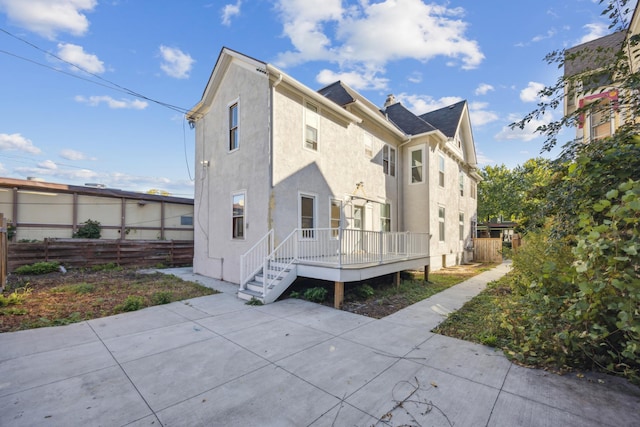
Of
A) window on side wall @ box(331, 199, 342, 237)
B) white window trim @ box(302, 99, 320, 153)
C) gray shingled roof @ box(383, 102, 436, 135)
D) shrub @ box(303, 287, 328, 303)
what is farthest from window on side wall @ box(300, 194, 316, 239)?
gray shingled roof @ box(383, 102, 436, 135)

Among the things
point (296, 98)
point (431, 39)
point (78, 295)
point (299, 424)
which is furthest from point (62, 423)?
point (431, 39)

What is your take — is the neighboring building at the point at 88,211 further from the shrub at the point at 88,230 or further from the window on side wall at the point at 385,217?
the window on side wall at the point at 385,217

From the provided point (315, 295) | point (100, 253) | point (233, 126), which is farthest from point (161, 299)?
point (100, 253)

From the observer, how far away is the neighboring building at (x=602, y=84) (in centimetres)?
334

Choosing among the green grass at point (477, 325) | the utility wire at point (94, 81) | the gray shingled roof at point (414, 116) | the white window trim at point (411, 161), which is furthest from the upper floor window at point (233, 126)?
the white window trim at point (411, 161)

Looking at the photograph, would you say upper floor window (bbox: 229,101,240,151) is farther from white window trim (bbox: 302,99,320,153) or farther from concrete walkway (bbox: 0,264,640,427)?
concrete walkway (bbox: 0,264,640,427)

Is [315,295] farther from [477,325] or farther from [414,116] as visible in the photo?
[414,116]

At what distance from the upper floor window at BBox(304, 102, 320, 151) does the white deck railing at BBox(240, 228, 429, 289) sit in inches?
116

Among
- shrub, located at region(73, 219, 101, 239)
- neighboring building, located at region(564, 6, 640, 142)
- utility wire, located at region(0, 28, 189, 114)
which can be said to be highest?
utility wire, located at region(0, 28, 189, 114)

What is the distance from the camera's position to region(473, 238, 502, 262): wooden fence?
17.0m

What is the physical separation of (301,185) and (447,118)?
38.9 ft

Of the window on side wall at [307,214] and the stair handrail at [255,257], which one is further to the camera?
the window on side wall at [307,214]

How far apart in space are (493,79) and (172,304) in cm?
1176

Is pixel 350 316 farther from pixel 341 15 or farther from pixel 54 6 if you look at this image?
pixel 54 6
